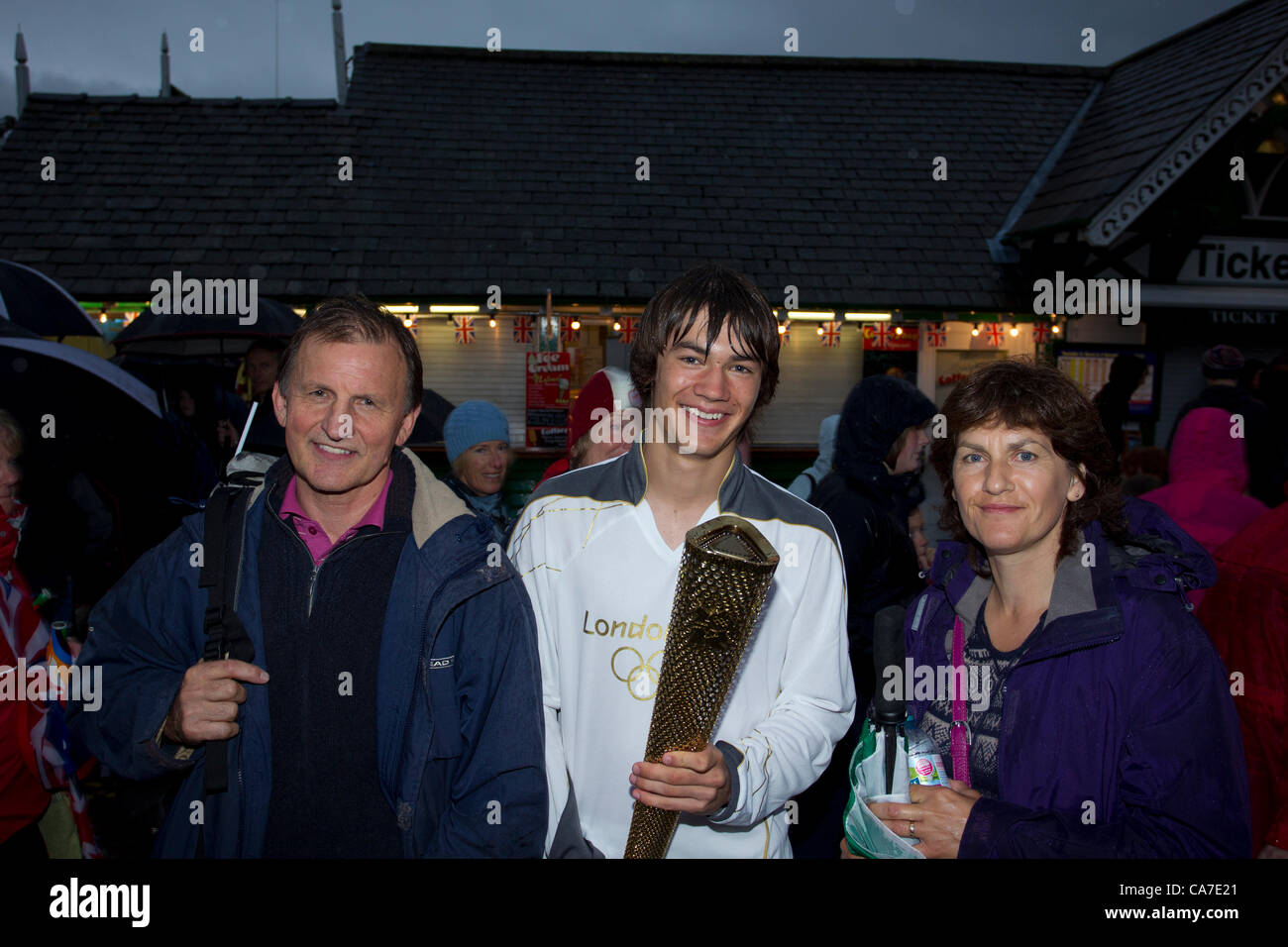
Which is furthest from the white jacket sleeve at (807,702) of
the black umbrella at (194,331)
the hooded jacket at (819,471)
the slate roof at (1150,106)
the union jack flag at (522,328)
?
the slate roof at (1150,106)

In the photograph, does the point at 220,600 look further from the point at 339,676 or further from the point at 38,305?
the point at 38,305

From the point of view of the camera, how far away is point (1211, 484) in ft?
12.9

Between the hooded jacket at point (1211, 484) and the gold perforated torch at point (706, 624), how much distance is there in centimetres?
324

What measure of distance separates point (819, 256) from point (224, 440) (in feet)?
25.6

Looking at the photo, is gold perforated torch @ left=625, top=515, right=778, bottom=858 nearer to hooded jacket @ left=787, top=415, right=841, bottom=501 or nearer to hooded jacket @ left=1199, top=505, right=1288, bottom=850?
hooded jacket @ left=1199, top=505, right=1288, bottom=850

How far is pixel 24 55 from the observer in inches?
481

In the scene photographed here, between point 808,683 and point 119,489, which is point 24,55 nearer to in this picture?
point 119,489

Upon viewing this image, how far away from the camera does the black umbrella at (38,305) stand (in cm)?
451

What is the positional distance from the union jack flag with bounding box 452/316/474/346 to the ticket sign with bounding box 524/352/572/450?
0.82 metres

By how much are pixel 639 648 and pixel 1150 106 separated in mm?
12281

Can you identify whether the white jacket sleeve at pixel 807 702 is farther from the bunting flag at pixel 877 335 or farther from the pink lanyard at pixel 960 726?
the bunting flag at pixel 877 335

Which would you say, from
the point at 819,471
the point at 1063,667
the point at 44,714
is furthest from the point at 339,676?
the point at 819,471

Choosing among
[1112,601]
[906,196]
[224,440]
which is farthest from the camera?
[906,196]
